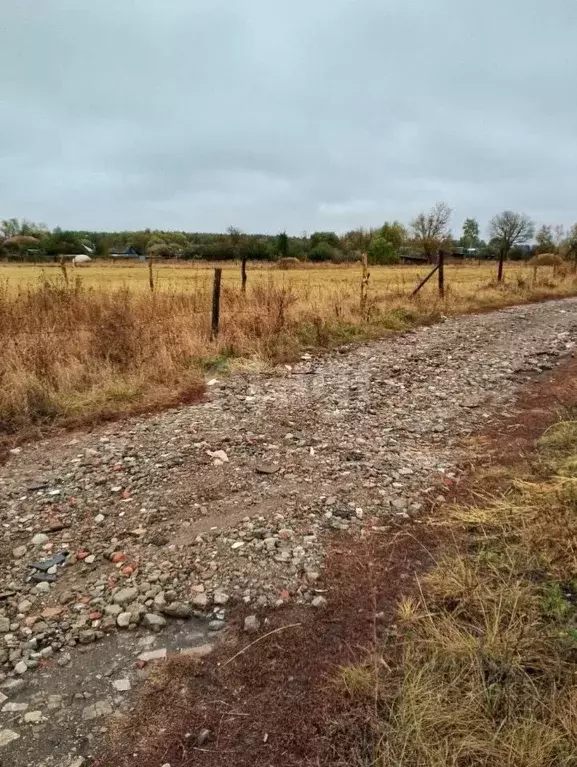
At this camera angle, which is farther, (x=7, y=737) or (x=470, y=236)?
(x=470, y=236)

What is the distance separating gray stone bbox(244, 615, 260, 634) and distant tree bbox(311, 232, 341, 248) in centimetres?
7379

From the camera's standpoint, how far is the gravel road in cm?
253

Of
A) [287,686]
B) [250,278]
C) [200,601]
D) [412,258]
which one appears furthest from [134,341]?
[412,258]

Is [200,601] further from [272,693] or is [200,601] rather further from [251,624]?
[272,693]

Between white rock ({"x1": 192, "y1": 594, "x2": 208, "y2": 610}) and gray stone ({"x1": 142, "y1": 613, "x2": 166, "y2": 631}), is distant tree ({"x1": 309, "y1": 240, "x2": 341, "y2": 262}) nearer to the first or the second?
white rock ({"x1": 192, "y1": 594, "x2": 208, "y2": 610})

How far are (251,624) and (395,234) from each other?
7651cm

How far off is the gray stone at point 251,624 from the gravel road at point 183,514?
0.01m

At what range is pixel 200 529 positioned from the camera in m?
3.62

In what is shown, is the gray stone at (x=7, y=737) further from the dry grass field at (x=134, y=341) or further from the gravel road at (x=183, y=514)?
the dry grass field at (x=134, y=341)

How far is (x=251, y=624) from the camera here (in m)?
2.78

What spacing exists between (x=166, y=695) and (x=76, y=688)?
0.43 meters

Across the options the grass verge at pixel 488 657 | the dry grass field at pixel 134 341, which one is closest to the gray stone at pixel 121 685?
the grass verge at pixel 488 657

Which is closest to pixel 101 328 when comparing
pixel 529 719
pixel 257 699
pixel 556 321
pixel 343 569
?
pixel 343 569

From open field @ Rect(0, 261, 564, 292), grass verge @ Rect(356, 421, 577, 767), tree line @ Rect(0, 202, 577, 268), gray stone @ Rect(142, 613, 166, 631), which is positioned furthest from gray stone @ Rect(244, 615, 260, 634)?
tree line @ Rect(0, 202, 577, 268)
